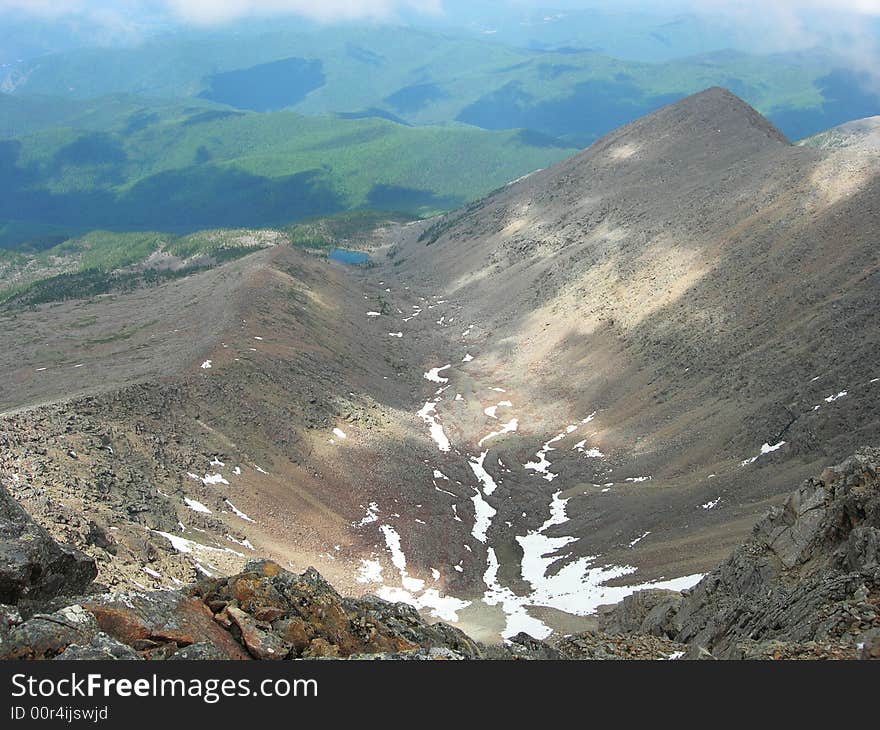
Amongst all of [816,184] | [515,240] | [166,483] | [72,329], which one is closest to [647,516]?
[166,483]

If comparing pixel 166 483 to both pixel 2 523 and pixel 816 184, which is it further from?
pixel 816 184

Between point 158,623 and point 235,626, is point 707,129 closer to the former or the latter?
Result: point 235,626

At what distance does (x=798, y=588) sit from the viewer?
91.4 feet

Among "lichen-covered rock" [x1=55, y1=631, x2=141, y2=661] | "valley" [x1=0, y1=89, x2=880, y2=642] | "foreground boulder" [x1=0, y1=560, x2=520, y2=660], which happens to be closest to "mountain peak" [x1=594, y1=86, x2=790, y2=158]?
"valley" [x1=0, y1=89, x2=880, y2=642]

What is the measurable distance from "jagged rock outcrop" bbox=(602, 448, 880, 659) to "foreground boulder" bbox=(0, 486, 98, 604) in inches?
683

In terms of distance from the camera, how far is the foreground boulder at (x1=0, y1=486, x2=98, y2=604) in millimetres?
20062

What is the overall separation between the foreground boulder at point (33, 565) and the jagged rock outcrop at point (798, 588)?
17.3 metres

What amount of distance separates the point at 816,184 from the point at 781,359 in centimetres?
3840

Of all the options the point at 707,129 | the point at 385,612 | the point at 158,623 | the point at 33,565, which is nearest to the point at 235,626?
the point at 158,623

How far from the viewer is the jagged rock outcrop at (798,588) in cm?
2228

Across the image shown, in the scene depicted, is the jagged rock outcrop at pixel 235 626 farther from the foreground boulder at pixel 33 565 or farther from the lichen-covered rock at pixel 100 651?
the foreground boulder at pixel 33 565

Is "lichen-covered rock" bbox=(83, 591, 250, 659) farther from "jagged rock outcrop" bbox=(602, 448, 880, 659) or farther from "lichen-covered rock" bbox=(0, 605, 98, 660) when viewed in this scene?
"jagged rock outcrop" bbox=(602, 448, 880, 659)

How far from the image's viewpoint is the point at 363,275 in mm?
176125

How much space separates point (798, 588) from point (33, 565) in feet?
76.0
